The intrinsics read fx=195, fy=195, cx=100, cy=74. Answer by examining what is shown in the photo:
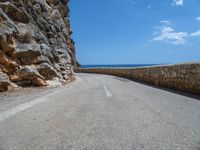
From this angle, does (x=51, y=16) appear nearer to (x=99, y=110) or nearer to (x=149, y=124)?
(x=99, y=110)

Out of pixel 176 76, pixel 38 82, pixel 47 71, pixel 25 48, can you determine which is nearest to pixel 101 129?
pixel 176 76

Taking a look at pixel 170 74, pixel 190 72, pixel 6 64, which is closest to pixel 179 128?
pixel 190 72

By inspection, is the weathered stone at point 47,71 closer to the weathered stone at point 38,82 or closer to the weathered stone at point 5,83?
the weathered stone at point 38,82

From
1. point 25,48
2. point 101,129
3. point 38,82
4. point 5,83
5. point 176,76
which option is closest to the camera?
point 101,129

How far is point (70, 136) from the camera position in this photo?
340 cm

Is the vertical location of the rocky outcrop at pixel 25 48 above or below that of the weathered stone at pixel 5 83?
above

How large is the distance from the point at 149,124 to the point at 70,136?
169 centimetres

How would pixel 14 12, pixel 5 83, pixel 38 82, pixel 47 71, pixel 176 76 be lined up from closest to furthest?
pixel 5 83, pixel 176 76, pixel 38 82, pixel 14 12, pixel 47 71

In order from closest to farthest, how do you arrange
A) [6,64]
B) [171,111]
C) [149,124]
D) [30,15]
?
1. [149,124]
2. [171,111]
3. [6,64]
4. [30,15]

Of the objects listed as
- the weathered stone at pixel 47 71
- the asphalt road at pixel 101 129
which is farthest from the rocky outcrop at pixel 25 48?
the asphalt road at pixel 101 129

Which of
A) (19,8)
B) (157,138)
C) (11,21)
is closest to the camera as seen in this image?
(157,138)

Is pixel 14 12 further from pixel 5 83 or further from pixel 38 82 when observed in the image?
pixel 5 83

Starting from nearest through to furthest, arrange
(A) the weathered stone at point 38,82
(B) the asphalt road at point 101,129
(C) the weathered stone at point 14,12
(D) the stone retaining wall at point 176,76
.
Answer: (B) the asphalt road at point 101,129 → (D) the stone retaining wall at point 176,76 → (A) the weathered stone at point 38,82 → (C) the weathered stone at point 14,12

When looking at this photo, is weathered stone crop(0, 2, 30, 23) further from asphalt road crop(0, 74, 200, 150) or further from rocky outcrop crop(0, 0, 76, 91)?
asphalt road crop(0, 74, 200, 150)
